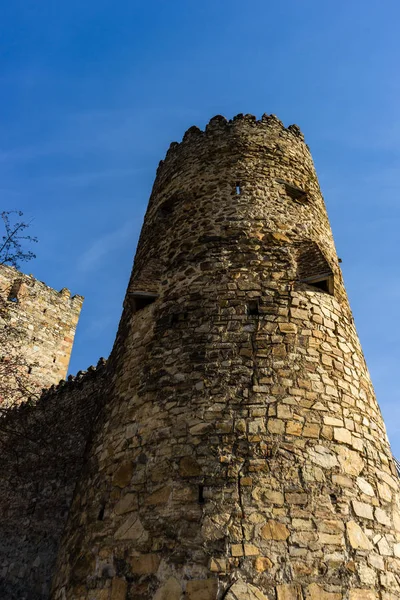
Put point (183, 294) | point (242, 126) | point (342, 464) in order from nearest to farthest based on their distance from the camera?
point (342, 464), point (183, 294), point (242, 126)

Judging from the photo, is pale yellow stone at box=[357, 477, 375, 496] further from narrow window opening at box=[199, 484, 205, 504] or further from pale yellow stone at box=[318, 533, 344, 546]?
narrow window opening at box=[199, 484, 205, 504]

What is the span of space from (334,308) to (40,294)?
1543 cm

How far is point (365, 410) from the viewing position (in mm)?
4996

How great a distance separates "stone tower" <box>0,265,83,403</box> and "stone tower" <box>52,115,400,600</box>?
1162 cm

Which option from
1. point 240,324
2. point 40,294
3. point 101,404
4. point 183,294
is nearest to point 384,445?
point 240,324

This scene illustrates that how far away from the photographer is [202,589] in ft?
11.7

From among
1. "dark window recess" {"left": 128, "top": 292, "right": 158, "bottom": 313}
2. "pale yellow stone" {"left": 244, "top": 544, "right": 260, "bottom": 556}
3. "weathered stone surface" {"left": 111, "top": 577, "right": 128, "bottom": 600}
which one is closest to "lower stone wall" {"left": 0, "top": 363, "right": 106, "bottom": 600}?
"dark window recess" {"left": 128, "top": 292, "right": 158, "bottom": 313}

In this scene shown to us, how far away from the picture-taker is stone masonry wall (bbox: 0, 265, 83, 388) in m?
17.2

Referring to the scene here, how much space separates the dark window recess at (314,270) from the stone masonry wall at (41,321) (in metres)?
13.0

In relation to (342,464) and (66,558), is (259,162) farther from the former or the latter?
(66,558)

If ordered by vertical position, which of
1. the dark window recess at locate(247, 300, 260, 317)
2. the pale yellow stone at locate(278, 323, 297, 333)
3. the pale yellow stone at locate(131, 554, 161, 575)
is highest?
the dark window recess at locate(247, 300, 260, 317)

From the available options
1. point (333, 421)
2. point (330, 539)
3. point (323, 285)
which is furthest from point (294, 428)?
point (323, 285)

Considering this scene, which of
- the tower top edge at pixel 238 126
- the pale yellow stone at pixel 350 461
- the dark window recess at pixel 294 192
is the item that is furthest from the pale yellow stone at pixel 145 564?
the tower top edge at pixel 238 126

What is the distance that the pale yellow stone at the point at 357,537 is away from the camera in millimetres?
3871
